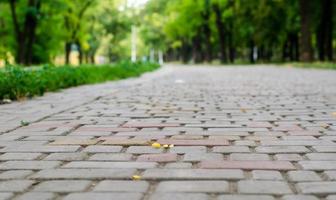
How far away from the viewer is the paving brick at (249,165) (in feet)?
12.4

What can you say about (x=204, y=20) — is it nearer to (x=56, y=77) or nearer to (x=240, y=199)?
(x=56, y=77)

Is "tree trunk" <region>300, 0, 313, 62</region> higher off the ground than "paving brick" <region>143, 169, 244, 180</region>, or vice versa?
"tree trunk" <region>300, 0, 313, 62</region>

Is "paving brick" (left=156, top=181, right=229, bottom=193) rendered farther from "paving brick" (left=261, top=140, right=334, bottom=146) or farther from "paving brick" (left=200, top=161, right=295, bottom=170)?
"paving brick" (left=261, top=140, right=334, bottom=146)

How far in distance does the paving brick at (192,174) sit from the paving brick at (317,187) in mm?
403

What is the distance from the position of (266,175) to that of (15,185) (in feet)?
5.05

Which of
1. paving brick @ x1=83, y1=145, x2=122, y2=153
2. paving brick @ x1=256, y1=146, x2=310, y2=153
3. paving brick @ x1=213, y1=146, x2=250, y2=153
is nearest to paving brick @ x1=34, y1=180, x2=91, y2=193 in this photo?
paving brick @ x1=83, y1=145, x2=122, y2=153

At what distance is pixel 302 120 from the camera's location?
21.0 feet

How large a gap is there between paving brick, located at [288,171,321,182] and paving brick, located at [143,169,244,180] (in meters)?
0.32

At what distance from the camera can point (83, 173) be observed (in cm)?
363

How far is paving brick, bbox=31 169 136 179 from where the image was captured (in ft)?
11.6

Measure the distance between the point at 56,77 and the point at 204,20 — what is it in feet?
155

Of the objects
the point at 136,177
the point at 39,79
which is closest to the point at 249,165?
the point at 136,177

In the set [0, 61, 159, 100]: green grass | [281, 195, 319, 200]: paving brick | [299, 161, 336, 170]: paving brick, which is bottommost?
[299, 161, 336, 170]: paving brick

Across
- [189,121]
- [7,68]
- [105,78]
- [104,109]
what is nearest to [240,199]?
[189,121]
